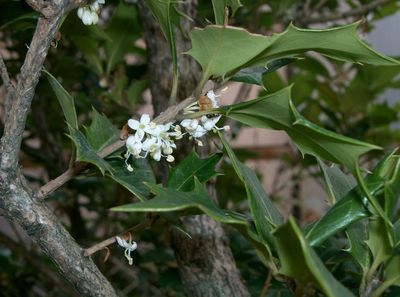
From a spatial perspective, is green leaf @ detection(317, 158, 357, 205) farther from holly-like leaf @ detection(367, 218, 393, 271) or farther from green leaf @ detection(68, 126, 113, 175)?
green leaf @ detection(68, 126, 113, 175)

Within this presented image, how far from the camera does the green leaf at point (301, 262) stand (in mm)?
340

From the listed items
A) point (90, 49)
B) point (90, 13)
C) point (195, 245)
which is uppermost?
point (90, 13)

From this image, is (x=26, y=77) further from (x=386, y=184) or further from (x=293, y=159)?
(x=293, y=159)

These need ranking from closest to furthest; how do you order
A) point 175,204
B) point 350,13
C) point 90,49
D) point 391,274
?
point 175,204 < point 391,274 < point 90,49 < point 350,13

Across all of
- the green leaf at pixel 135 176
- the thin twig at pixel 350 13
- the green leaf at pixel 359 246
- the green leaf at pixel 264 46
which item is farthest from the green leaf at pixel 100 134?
the thin twig at pixel 350 13

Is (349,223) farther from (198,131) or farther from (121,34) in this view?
(121,34)

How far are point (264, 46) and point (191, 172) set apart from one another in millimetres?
142

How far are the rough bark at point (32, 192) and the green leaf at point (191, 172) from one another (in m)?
0.11

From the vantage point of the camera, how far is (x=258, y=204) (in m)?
0.49

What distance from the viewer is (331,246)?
0.76 m

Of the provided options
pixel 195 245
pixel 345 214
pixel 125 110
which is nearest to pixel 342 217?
pixel 345 214

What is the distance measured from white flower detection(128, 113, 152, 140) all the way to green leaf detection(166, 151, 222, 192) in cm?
6

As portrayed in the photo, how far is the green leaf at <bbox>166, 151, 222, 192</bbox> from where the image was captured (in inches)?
20.9

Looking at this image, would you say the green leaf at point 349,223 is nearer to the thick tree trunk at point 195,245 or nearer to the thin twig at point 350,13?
the thick tree trunk at point 195,245
